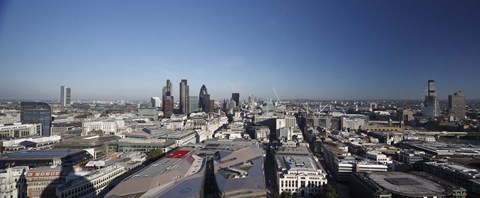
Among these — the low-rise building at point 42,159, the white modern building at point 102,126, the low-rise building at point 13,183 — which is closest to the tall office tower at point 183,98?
the white modern building at point 102,126

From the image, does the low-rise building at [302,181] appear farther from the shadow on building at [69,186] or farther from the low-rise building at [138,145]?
the low-rise building at [138,145]

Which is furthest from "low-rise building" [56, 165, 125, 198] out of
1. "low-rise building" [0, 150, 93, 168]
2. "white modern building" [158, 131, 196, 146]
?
"white modern building" [158, 131, 196, 146]

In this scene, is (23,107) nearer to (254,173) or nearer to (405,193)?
(254,173)

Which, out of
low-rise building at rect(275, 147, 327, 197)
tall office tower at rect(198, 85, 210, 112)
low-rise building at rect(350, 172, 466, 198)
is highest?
tall office tower at rect(198, 85, 210, 112)

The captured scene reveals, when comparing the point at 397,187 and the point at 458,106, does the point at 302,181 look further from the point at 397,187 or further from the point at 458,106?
the point at 458,106

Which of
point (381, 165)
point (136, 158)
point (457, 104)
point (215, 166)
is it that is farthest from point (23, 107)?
Result: point (457, 104)

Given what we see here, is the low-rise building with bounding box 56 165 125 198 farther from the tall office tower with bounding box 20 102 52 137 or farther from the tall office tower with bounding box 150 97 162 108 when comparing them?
the tall office tower with bounding box 150 97 162 108
